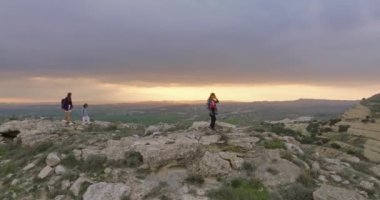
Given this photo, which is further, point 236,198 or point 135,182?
point 135,182

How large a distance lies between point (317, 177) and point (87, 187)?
1011cm

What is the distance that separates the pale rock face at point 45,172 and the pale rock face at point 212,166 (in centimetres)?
716

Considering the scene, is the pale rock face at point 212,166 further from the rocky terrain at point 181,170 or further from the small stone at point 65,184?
the small stone at point 65,184

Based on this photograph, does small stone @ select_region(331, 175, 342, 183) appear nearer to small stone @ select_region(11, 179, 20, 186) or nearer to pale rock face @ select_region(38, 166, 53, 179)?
pale rock face @ select_region(38, 166, 53, 179)

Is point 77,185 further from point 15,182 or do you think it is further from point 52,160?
point 15,182

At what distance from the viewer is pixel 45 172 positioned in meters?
21.4

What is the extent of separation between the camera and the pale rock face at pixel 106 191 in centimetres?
1794

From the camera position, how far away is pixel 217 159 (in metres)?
19.9

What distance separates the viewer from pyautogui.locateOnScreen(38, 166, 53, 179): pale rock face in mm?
21216

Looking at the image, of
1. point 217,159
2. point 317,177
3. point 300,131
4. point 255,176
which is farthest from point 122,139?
point 300,131

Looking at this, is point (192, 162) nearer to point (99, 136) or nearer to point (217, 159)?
point (217, 159)

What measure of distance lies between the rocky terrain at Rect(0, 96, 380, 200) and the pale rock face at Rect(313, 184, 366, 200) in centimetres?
4

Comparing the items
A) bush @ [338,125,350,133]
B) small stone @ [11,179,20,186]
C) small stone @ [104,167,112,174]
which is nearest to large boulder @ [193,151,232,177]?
small stone @ [104,167,112,174]

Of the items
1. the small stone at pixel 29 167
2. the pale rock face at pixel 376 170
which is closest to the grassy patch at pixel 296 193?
the pale rock face at pixel 376 170
